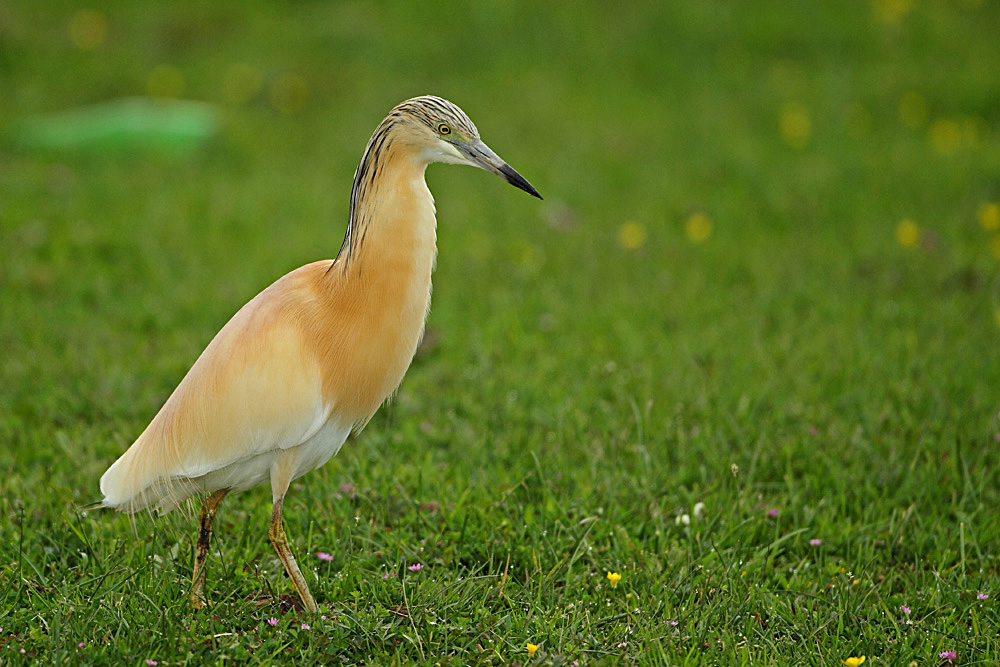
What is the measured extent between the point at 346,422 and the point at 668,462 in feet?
4.54

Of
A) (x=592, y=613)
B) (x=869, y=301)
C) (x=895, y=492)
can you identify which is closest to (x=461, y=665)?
(x=592, y=613)

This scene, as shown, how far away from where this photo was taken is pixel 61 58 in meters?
8.08

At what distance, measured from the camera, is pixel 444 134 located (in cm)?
254

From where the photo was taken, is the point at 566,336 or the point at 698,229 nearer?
the point at 566,336

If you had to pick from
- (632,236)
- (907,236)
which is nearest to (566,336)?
(632,236)

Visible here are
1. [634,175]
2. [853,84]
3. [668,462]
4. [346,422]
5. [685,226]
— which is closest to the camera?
[346,422]

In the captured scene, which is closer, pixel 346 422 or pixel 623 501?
pixel 346 422

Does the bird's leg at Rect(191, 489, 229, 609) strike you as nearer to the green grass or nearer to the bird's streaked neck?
the green grass

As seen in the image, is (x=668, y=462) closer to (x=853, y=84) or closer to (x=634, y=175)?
(x=634, y=175)

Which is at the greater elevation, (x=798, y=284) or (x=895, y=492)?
(x=798, y=284)

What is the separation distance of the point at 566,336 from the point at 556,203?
1664mm

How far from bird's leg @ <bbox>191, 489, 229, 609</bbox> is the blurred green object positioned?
14.7 feet

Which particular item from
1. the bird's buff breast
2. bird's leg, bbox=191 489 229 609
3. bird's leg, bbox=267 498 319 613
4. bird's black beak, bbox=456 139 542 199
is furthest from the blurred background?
bird's black beak, bbox=456 139 542 199

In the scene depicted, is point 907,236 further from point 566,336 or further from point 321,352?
point 321,352
